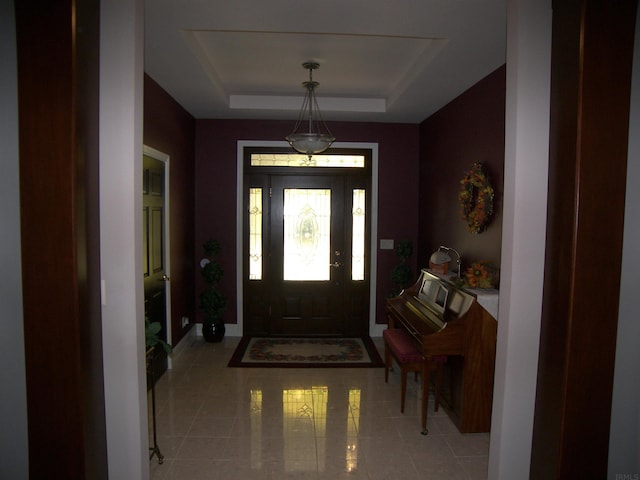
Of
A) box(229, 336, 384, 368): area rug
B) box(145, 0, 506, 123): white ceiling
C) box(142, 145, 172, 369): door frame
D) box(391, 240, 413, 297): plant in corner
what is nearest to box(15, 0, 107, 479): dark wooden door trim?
box(145, 0, 506, 123): white ceiling

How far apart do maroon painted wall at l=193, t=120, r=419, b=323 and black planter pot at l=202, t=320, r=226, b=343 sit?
0.33m

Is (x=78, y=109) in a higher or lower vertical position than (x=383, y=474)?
higher

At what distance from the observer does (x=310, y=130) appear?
4.33m

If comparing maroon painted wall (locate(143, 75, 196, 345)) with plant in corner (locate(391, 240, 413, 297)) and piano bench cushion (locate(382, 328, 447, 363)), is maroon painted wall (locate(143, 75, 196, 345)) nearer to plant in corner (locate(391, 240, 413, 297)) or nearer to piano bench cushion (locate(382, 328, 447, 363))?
piano bench cushion (locate(382, 328, 447, 363))

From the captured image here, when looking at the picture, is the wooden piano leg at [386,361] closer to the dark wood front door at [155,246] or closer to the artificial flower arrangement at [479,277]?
the artificial flower arrangement at [479,277]

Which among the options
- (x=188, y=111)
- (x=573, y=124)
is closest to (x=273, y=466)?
(x=573, y=124)

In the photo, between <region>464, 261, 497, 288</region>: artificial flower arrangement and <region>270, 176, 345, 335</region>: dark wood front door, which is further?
<region>270, 176, 345, 335</region>: dark wood front door

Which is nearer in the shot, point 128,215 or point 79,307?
point 79,307

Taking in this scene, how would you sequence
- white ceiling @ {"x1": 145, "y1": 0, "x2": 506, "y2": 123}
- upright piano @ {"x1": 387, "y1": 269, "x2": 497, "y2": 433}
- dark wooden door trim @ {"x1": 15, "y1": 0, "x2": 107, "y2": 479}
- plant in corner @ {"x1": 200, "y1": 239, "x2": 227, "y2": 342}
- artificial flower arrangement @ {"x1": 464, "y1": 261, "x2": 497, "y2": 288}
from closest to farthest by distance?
dark wooden door trim @ {"x1": 15, "y1": 0, "x2": 107, "y2": 479}
white ceiling @ {"x1": 145, "y1": 0, "x2": 506, "y2": 123}
upright piano @ {"x1": 387, "y1": 269, "x2": 497, "y2": 433}
artificial flower arrangement @ {"x1": 464, "y1": 261, "x2": 497, "y2": 288}
plant in corner @ {"x1": 200, "y1": 239, "x2": 227, "y2": 342}

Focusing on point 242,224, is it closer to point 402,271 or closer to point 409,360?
point 402,271

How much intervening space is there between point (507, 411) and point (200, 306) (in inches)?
156

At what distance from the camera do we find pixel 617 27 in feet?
5.25

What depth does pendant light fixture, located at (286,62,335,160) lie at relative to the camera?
3805 mm

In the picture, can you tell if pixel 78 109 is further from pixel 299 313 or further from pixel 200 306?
pixel 299 313
